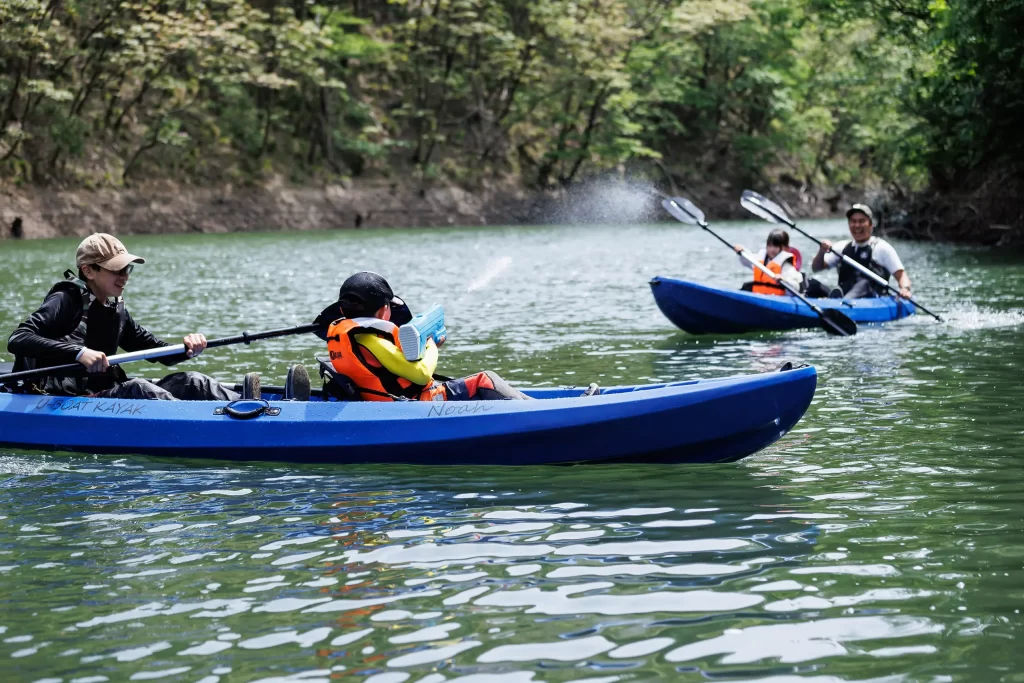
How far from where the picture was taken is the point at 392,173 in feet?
139

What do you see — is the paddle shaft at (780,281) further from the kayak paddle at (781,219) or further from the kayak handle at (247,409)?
the kayak handle at (247,409)

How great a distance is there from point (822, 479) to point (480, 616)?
265 cm

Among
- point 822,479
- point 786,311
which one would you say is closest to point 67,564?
point 822,479

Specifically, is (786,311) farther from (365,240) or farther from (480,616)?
(365,240)

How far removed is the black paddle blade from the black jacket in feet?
24.3

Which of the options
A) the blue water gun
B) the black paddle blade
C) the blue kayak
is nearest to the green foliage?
the blue kayak

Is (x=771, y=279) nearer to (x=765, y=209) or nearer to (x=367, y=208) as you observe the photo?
(x=765, y=209)

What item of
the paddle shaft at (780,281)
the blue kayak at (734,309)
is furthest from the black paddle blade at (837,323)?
the blue kayak at (734,309)

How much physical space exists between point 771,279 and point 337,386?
7.68 metres

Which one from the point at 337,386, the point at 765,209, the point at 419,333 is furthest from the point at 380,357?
the point at 765,209

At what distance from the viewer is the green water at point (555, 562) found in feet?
13.2

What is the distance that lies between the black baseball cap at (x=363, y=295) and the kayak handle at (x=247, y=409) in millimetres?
783

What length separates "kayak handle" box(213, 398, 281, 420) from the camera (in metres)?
7.04

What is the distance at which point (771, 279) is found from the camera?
45.0ft
